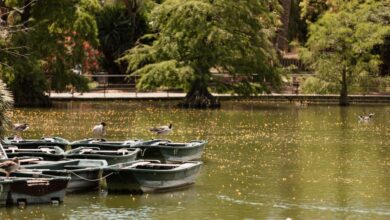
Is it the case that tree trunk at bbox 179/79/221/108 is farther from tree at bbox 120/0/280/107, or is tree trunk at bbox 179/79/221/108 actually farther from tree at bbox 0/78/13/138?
tree at bbox 0/78/13/138

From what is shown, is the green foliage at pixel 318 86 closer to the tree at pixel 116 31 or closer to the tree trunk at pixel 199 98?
the tree trunk at pixel 199 98

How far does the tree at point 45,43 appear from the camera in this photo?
189ft

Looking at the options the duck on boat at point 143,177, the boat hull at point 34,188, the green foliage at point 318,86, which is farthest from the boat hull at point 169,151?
the green foliage at point 318,86

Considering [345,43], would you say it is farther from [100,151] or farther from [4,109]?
[4,109]

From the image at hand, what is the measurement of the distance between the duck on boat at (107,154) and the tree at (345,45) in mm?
36436

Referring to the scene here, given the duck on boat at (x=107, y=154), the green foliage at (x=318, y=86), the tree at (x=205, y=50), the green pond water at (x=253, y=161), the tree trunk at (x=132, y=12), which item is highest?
the tree trunk at (x=132, y=12)

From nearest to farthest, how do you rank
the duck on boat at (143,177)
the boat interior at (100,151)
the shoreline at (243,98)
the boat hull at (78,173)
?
the boat hull at (78,173) < the duck on boat at (143,177) < the boat interior at (100,151) < the shoreline at (243,98)

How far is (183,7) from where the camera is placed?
6112 cm

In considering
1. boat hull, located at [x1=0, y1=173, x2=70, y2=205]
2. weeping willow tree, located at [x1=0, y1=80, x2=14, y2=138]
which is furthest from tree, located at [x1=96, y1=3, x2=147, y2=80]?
boat hull, located at [x1=0, y1=173, x2=70, y2=205]

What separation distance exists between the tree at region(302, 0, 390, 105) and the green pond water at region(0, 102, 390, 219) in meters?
4.79

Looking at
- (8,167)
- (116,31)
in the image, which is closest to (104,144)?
(8,167)

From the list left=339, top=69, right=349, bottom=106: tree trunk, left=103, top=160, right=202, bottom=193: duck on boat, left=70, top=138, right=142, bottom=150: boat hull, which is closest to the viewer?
left=103, top=160, right=202, bottom=193: duck on boat

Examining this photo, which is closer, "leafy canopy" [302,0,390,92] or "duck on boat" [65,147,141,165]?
"duck on boat" [65,147,141,165]

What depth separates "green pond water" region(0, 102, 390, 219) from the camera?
970 inches
